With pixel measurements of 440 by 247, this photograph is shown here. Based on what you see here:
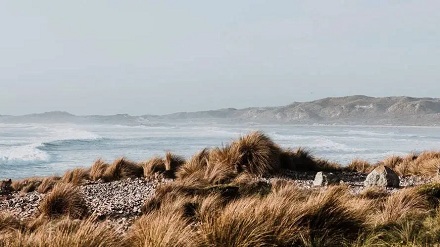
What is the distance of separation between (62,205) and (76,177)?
490 centimetres

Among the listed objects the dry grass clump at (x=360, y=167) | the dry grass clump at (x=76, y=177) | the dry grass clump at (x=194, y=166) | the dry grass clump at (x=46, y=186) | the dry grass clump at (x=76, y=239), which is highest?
the dry grass clump at (x=76, y=239)

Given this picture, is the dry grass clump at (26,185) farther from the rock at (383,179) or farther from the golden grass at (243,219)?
the rock at (383,179)

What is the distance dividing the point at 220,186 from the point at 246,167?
3.47 metres

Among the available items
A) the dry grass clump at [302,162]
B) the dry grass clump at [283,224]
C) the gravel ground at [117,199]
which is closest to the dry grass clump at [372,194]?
the gravel ground at [117,199]

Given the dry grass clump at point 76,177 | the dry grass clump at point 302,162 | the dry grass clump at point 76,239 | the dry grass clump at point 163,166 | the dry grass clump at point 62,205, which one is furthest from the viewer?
the dry grass clump at point 302,162

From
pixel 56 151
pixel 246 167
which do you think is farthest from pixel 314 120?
pixel 246 167

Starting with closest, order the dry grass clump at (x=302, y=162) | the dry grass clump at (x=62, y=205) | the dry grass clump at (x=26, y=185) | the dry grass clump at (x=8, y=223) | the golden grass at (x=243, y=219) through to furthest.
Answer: the golden grass at (x=243, y=219) < the dry grass clump at (x=8, y=223) < the dry grass clump at (x=62, y=205) < the dry grass clump at (x=26, y=185) < the dry grass clump at (x=302, y=162)

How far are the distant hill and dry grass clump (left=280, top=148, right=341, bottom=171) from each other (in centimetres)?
9802

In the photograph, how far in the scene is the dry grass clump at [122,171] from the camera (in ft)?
44.7

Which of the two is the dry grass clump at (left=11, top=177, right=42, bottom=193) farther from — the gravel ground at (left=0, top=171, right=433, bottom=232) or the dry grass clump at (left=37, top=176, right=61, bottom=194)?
the gravel ground at (left=0, top=171, right=433, bottom=232)

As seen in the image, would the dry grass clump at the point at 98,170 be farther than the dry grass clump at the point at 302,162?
No

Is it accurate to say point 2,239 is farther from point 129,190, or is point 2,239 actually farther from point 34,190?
point 34,190

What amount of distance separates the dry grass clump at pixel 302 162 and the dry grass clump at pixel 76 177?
5.47 metres

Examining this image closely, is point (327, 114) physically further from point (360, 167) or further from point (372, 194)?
point (372, 194)
